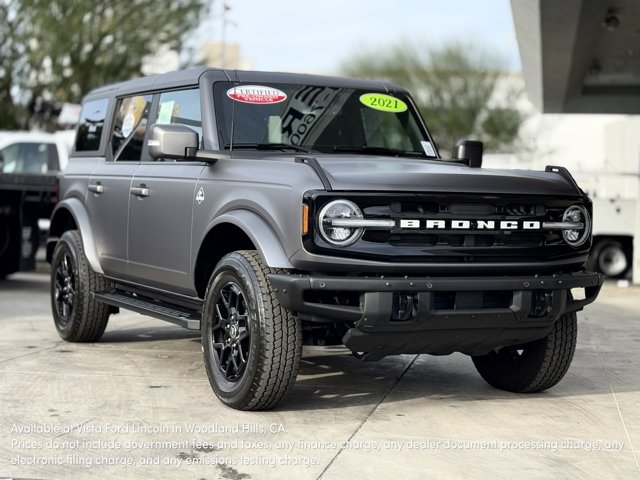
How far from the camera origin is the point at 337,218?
548 cm

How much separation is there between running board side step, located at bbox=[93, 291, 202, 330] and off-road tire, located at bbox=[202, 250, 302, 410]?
302 mm

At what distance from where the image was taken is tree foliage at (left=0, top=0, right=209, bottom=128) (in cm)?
3191

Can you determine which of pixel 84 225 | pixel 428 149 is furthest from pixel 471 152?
pixel 84 225

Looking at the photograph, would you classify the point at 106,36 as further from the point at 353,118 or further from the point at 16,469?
the point at 16,469

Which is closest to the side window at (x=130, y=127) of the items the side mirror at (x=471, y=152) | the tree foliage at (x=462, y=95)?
the side mirror at (x=471, y=152)

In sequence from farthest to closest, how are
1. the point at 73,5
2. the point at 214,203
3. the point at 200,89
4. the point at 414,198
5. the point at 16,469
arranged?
the point at 73,5
the point at 200,89
the point at 214,203
the point at 414,198
the point at 16,469

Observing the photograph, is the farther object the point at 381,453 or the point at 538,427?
the point at 538,427

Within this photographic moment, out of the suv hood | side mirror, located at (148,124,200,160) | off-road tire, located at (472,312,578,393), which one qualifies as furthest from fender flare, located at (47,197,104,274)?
off-road tire, located at (472,312,578,393)

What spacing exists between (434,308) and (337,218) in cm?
70

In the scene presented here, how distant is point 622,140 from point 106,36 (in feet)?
57.9

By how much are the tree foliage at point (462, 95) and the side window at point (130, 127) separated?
151 feet

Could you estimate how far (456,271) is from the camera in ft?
18.8

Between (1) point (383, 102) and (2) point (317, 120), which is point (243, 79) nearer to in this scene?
(2) point (317, 120)

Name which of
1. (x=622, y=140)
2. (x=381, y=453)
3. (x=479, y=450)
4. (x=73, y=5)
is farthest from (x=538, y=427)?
(x=73, y=5)
